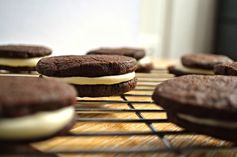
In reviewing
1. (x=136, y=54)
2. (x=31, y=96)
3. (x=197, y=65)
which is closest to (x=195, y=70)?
(x=197, y=65)

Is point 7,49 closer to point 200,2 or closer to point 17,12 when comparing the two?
point 17,12

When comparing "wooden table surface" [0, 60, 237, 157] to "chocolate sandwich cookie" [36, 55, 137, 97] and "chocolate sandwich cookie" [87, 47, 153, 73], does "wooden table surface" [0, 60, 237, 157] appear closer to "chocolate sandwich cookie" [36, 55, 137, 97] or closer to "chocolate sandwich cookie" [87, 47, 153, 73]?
"chocolate sandwich cookie" [36, 55, 137, 97]

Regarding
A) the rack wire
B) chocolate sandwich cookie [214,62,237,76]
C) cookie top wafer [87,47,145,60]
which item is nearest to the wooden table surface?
the rack wire

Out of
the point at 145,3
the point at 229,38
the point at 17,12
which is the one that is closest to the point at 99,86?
the point at 17,12

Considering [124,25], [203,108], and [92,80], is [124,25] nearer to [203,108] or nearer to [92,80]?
[92,80]

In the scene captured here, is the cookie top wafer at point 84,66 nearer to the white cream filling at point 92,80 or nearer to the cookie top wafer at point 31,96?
the white cream filling at point 92,80
